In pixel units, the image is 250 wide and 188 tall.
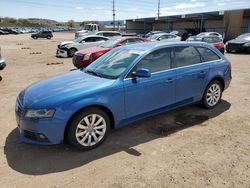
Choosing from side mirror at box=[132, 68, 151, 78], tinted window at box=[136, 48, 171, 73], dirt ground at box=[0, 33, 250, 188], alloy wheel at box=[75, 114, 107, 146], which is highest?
tinted window at box=[136, 48, 171, 73]

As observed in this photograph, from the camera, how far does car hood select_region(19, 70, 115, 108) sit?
3.46 metres

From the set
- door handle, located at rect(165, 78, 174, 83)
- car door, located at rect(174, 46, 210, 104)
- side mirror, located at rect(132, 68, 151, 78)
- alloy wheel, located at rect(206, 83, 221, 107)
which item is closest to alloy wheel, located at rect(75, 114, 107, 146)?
side mirror, located at rect(132, 68, 151, 78)

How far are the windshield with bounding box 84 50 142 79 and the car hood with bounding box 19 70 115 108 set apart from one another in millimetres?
187

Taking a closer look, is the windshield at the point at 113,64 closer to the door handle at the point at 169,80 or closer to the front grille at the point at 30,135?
the door handle at the point at 169,80

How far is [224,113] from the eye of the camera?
5207mm

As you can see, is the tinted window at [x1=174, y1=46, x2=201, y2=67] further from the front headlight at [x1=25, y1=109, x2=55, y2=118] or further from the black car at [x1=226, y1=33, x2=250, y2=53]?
the black car at [x1=226, y1=33, x2=250, y2=53]

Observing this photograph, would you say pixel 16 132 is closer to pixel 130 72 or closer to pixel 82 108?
pixel 82 108

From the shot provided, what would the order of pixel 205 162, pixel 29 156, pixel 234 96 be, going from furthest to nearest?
1. pixel 234 96
2. pixel 29 156
3. pixel 205 162

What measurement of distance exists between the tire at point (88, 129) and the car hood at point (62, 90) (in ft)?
0.94

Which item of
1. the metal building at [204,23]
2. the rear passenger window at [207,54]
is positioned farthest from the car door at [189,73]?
the metal building at [204,23]

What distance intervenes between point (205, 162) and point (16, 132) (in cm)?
329

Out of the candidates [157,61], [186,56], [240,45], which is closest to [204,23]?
[240,45]

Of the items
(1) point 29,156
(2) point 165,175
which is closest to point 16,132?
(1) point 29,156

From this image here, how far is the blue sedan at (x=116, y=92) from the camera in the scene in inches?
136
